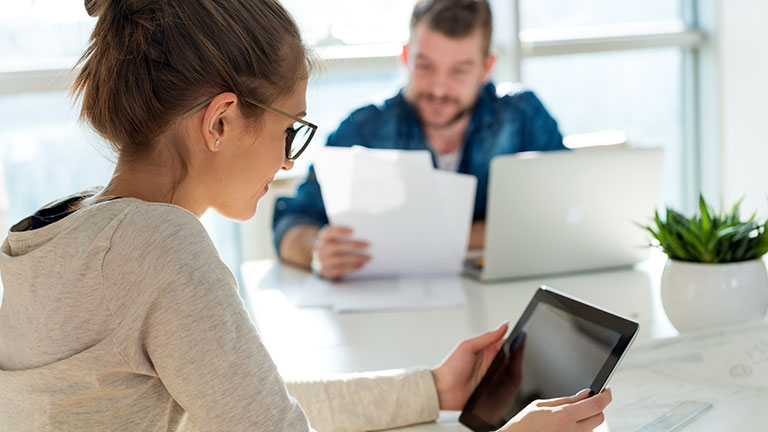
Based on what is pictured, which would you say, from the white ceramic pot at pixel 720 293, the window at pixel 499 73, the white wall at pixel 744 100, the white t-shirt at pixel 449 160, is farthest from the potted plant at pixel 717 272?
the white wall at pixel 744 100

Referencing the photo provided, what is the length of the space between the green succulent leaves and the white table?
0.14 meters

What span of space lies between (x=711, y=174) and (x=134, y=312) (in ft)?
11.8

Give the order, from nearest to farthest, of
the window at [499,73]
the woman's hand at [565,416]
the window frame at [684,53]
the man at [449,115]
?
the woman's hand at [565,416], the man at [449,115], the window at [499,73], the window frame at [684,53]

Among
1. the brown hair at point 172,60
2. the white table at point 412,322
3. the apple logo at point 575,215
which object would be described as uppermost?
the brown hair at point 172,60

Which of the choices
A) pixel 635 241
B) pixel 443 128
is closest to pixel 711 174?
pixel 443 128

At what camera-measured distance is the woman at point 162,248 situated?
750 millimetres

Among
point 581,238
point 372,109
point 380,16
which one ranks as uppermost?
point 380,16

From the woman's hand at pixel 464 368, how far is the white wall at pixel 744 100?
2694 millimetres

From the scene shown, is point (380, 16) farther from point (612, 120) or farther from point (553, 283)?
point (553, 283)

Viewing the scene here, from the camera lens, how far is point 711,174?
3.85 m

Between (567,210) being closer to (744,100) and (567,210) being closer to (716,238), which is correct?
(716,238)

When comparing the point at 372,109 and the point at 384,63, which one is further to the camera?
the point at 384,63

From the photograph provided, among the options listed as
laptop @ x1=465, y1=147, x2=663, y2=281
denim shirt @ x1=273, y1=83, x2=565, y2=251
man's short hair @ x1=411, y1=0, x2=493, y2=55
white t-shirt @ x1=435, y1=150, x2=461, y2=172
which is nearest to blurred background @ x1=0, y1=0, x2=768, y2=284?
denim shirt @ x1=273, y1=83, x2=565, y2=251

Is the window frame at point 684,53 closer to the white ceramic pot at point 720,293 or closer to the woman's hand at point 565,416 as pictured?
the white ceramic pot at point 720,293
